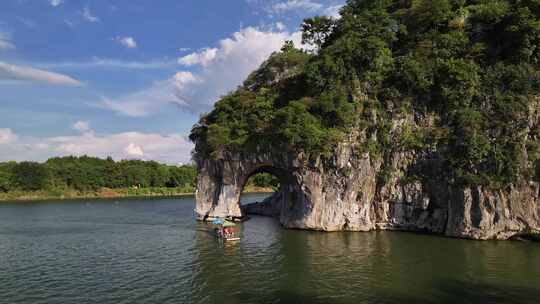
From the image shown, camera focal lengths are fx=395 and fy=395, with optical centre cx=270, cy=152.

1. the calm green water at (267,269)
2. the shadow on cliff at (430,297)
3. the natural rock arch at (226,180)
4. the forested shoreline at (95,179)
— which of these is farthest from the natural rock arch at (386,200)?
the forested shoreline at (95,179)

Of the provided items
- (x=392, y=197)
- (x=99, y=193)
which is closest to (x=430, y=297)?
(x=392, y=197)

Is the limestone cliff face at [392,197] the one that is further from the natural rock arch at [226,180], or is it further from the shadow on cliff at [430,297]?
the shadow on cliff at [430,297]

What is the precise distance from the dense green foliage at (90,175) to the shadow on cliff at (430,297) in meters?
103

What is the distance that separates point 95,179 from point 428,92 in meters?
99.9

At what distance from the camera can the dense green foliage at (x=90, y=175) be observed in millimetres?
104812

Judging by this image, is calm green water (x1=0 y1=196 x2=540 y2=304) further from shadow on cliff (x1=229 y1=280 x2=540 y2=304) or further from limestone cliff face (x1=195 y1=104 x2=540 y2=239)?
limestone cliff face (x1=195 y1=104 x2=540 y2=239)

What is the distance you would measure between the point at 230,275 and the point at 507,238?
25.9 meters

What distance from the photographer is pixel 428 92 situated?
4175cm

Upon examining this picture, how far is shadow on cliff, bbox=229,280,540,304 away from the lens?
2086 centimetres

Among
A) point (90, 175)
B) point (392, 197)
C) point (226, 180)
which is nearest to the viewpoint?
point (392, 197)

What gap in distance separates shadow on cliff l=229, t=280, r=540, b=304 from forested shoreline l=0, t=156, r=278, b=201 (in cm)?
9487

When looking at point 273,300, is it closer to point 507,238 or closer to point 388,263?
point 388,263

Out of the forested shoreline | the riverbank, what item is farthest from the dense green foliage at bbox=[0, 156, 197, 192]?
the riverbank

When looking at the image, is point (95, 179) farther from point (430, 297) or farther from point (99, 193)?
point (430, 297)
